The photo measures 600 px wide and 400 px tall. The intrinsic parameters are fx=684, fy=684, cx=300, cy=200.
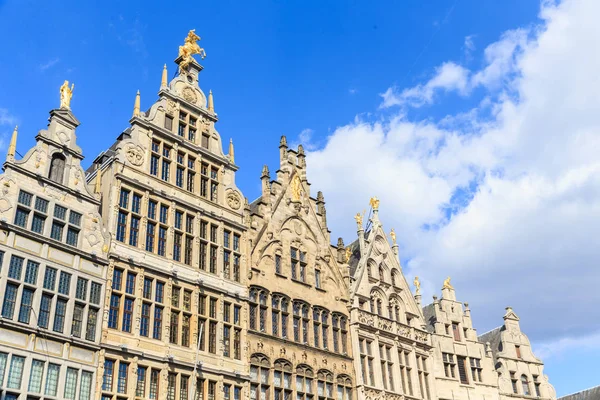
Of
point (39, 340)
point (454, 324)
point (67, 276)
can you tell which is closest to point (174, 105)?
point (67, 276)

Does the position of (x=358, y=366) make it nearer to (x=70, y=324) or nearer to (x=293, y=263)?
(x=293, y=263)

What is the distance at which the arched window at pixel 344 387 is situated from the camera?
3906 cm

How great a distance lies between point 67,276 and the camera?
29.1 metres

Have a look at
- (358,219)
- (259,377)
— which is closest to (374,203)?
(358,219)

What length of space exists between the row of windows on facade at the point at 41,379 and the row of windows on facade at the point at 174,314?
9.42 ft

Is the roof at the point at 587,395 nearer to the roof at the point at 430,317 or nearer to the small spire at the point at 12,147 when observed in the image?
the roof at the point at 430,317

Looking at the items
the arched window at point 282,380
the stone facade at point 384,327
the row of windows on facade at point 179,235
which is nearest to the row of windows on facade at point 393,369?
the stone facade at point 384,327

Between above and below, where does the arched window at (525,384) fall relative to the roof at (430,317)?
below

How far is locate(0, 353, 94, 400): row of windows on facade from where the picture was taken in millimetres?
25516

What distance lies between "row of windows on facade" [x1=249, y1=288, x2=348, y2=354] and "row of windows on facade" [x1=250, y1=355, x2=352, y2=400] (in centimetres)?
166

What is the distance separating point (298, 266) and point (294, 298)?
229 centimetres

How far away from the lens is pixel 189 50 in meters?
42.0

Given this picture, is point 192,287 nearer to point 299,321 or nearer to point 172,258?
point 172,258

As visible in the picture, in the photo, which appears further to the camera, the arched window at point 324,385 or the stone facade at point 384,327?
the stone facade at point 384,327
